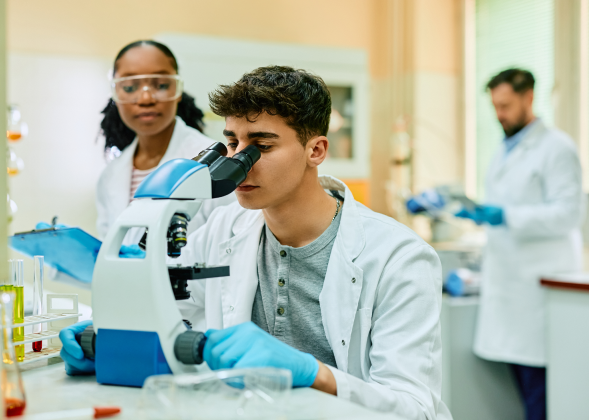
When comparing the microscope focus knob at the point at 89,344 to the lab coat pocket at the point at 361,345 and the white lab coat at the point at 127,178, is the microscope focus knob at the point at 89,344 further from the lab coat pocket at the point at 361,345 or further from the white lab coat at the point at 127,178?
the white lab coat at the point at 127,178

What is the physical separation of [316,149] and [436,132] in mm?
2775

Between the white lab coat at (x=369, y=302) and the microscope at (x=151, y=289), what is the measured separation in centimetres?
28

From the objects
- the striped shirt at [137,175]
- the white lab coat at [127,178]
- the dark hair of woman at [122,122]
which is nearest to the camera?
the white lab coat at [127,178]

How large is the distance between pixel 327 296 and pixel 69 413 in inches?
23.0

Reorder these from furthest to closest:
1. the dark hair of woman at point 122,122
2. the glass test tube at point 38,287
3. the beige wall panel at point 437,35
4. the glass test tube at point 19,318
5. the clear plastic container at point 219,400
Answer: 1. the beige wall panel at point 437,35
2. the dark hair of woman at point 122,122
3. the glass test tube at point 38,287
4. the glass test tube at point 19,318
5. the clear plastic container at point 219,400

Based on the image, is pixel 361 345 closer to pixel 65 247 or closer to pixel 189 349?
pixel 189 349

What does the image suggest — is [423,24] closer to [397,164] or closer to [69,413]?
[397,164]

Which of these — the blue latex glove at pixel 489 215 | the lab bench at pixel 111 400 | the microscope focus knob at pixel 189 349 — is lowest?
the lab bench at pixel 111 400

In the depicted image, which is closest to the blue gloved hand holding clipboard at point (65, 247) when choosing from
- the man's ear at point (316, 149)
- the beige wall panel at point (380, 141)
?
the man's ear at point (316, 149)

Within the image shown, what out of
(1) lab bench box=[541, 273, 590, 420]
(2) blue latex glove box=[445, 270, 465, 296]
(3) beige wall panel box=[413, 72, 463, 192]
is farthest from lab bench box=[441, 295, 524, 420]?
(3) beige wall panel box=[413, 72, 463, 192]

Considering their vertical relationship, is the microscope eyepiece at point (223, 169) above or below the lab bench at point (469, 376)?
above

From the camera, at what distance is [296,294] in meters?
1.33

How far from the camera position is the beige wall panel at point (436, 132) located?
12.9 feet

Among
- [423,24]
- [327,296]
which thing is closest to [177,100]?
[327,296]
